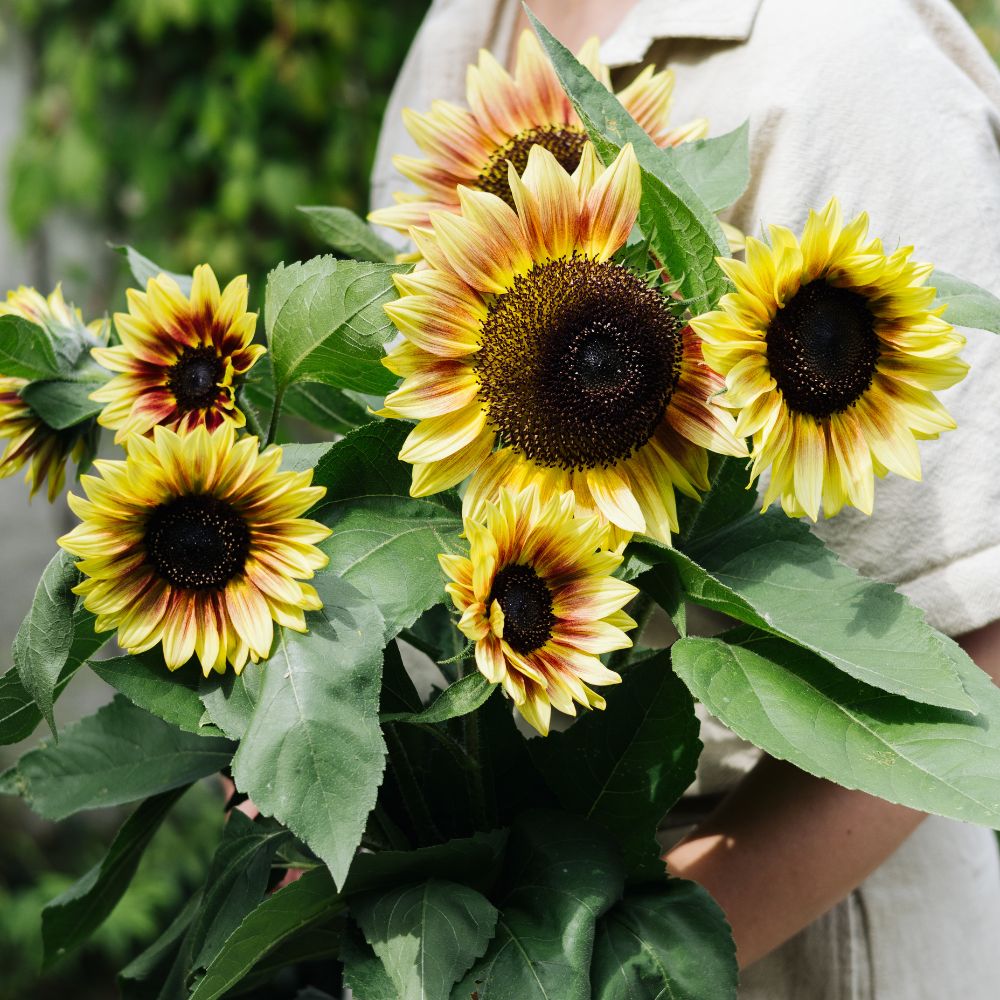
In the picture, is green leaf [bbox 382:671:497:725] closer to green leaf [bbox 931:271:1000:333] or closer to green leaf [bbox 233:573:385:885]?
green leaf [bbox 233:573:385:885]

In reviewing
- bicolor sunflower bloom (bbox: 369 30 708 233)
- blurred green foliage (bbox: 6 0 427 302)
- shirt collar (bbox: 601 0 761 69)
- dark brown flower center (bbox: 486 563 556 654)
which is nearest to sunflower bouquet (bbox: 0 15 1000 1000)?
dark brown flower center (bbox: 486 563 556 654)

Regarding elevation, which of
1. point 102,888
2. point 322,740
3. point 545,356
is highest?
point 545,356

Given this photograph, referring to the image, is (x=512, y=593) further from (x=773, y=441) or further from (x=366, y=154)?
(x=366, y=154)

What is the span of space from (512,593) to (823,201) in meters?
0.37

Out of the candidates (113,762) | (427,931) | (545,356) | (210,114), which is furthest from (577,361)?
(210,114)

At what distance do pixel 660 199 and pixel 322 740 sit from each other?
0.26 meters

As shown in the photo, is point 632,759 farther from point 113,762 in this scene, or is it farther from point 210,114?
point 210,114

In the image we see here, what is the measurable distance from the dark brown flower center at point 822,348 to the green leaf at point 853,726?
115mm

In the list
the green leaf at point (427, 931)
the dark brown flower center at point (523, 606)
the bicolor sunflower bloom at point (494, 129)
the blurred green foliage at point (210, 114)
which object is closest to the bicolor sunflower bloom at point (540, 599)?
the dark brown flower center at point (523, 606)

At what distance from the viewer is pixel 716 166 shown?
1.99 feet

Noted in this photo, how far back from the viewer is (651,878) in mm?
588

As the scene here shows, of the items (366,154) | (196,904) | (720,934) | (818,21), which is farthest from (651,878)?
(366,154)

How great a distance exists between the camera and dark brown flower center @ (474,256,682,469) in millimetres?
505

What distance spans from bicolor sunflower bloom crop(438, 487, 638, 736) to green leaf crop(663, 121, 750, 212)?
0.19 metres
